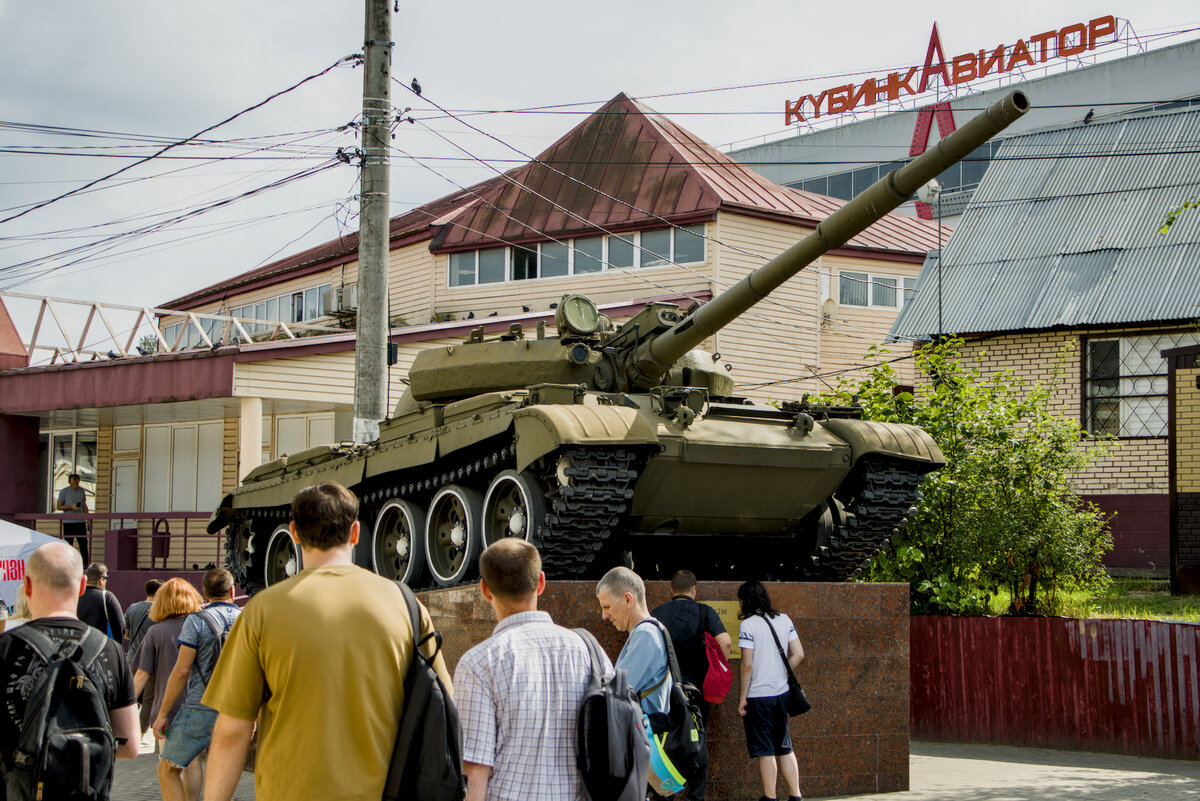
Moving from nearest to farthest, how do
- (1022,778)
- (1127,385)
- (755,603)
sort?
(755,603), (1022,778), (1127,385)

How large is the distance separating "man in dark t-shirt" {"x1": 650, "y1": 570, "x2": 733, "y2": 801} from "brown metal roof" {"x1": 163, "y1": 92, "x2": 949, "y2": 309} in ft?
55.2

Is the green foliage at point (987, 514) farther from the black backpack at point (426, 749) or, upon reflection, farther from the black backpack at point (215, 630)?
the black backpack at point (426, 749)

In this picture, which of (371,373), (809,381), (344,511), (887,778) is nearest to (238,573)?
(371,373)

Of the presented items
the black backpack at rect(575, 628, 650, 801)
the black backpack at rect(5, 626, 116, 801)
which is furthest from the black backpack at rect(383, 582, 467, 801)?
the black backpack at rect(5, 626, 116, 801)

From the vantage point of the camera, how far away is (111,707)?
5211 mm

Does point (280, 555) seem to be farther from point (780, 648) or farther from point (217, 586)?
point (780, 648)

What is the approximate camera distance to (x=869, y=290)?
2822cm

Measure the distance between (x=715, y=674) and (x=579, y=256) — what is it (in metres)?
18.7

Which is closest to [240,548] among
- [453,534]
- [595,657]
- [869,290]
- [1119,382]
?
[453,534]

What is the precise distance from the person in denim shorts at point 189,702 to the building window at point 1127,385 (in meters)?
16.1

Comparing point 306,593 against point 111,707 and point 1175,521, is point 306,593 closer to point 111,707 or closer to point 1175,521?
point 111,707

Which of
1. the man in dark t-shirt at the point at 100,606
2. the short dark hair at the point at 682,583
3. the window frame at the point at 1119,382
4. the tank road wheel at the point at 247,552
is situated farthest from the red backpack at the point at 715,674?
the window frame at the point at 1119,382

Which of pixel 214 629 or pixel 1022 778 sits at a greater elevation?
pixel 214 629

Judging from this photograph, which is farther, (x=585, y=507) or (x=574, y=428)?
(x=585, y=507)
